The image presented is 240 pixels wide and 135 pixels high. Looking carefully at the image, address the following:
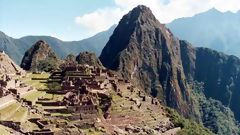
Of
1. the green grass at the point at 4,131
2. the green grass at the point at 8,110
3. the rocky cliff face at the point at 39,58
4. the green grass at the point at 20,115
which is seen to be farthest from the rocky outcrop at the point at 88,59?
the green grass at the point at 4,131

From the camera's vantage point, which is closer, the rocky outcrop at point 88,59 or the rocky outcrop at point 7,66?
the rocky outcrop at point 7,66

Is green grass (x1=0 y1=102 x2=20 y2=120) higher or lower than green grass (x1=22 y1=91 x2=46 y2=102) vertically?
lower

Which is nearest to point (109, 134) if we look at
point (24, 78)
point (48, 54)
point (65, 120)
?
point (65, 120)

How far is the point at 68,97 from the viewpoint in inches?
2758

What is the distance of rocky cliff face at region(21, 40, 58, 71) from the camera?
138 m

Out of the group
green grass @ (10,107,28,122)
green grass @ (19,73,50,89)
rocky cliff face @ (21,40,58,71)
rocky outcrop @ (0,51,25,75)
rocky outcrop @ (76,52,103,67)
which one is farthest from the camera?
rocky outcrop @ (76,52,103,67)

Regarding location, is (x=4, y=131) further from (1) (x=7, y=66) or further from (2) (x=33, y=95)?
(1) (x=7, y=66)

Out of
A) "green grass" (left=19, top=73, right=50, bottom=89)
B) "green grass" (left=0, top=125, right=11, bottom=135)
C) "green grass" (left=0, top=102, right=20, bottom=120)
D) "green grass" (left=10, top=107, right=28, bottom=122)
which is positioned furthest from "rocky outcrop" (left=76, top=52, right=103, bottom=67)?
"green grass" (left=0, top=125, right=11, bottom=135)

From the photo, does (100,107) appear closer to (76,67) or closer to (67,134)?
(67,134)

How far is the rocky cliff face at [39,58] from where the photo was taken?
454 ft

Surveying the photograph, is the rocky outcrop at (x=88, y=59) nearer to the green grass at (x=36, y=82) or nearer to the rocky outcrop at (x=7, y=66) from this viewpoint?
the rocky outcrop at (x=7, y=66)

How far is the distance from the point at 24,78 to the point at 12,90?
22656 mm

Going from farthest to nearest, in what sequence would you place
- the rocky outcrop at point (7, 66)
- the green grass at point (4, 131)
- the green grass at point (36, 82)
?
1. the rocky outcrop at point (7, 66)
2. the green grass at point (36, 82)
3. the green grass at point (4, 131)

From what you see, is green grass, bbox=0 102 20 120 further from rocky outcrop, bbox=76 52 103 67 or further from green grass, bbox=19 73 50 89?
rocky outcrop, bbox=76 52 103 67
